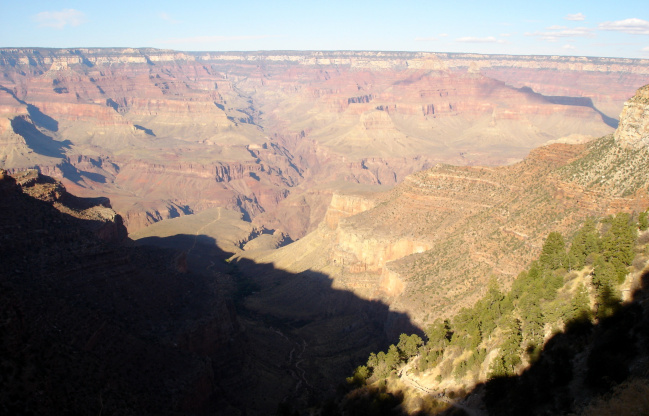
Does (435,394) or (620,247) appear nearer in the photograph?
(620,247)

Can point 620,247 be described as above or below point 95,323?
above

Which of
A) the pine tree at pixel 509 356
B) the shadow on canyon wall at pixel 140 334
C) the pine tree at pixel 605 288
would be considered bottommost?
the shadow on canyon wall at pixel 140 334

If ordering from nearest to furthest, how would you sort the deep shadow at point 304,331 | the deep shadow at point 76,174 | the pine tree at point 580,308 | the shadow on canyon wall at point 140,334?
the pine tree at point 580,308 → the shadow on canyon wall at point 140,334 → the deep shadow at point 304,331 → the deep shadow at point 76,174

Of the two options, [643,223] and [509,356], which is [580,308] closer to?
[509,356]

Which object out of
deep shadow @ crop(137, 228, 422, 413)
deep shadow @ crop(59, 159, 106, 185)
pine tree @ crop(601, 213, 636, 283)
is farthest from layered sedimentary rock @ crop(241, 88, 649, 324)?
deep shadow @ crop(59, 159, 106, 185)

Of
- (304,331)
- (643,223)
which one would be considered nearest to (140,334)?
(304,331)

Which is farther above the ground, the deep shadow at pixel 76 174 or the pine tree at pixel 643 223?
the pine tree at pixel 643 223

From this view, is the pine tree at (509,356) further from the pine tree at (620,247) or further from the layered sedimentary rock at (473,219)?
the layered sedimentary rock at (473,219)

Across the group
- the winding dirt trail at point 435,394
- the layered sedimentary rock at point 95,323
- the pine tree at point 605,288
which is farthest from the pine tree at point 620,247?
the layered sedimentary rock at point 95,323

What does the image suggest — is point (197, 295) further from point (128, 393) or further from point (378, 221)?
point (378, 221)

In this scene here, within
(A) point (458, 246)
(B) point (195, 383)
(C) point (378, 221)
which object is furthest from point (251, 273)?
(B) point (195, 383)

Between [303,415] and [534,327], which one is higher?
[534,327]
